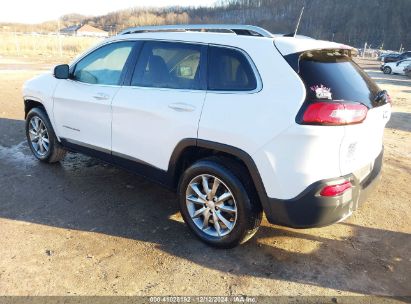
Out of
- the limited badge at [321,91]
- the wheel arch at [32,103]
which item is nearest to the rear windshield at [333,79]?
the limited badge at [321,91]

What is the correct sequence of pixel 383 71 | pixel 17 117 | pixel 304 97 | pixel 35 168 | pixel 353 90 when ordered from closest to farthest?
pixel 304 97 → pixel 353 90 → pixel 35 168 → pixel 17 117 → pixel 383 71

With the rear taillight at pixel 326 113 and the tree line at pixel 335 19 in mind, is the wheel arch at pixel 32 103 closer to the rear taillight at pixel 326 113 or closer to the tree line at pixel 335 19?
the rear taillight at pixel 326 113

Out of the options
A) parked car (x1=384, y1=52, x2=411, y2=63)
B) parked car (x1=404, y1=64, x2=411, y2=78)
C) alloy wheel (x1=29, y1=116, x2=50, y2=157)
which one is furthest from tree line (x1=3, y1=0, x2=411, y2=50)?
alloy wheel (x1=29, y1=116, x2=50, y2=157)

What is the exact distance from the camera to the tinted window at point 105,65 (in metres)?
4.02

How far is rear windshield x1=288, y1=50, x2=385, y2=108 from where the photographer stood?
9.02 ft

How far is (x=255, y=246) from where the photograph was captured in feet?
11.2

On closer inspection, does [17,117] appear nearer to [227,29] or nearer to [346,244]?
[227,29]

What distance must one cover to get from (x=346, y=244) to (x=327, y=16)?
11710 cm

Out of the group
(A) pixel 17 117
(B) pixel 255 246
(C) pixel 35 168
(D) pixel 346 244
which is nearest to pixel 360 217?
(D) pixel 346 244

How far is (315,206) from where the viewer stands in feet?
9.20

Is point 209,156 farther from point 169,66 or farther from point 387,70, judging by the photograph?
point 387,70

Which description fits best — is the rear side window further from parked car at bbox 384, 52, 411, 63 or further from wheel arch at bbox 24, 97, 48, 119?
parked car at bbox 384, 52, 411, 63

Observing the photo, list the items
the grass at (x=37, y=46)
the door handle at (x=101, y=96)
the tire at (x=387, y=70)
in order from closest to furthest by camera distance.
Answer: the door handle at (x=101, y=96), the tire at (x=387, y=70), the grass at (x=37, y=46)

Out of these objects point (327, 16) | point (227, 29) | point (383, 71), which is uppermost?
point (327, 16)
